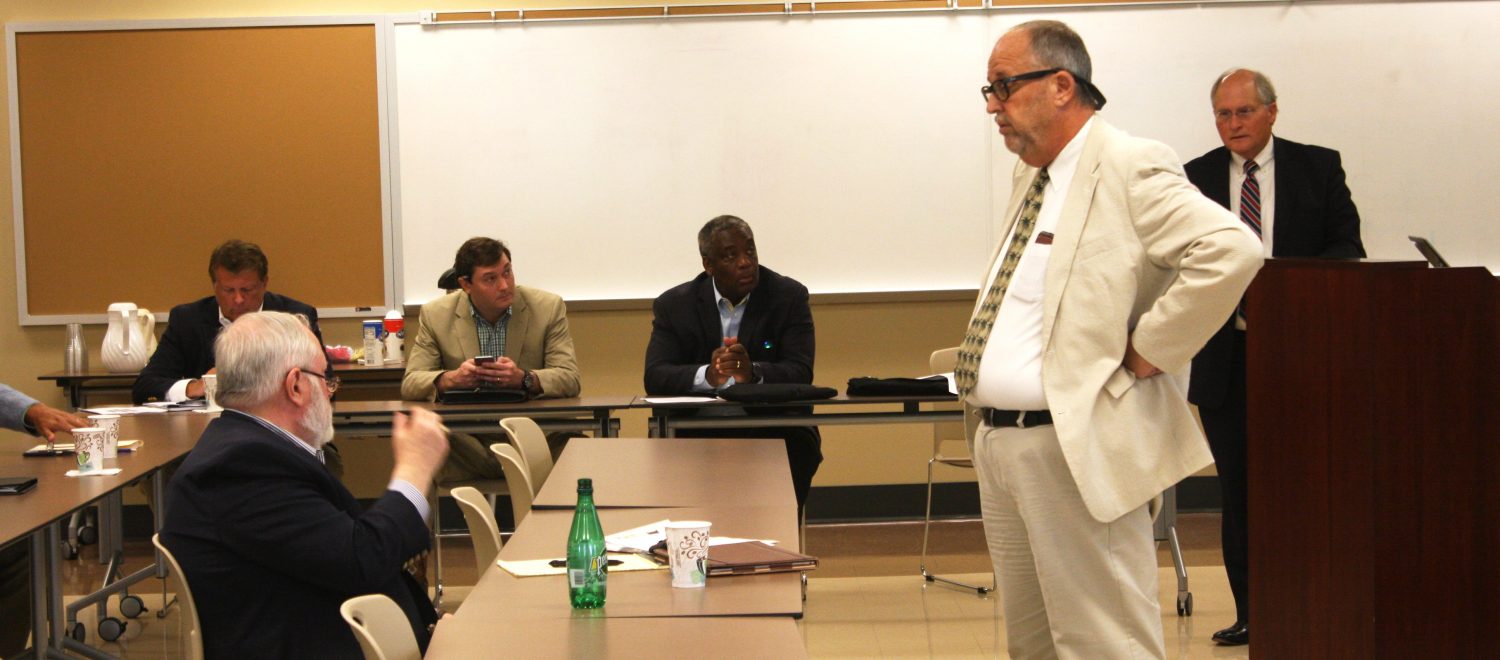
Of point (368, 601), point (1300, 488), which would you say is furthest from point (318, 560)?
point (1300, 488)

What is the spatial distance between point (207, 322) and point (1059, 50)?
13.6ft

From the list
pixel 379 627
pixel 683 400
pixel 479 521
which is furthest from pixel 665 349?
pixel 379 627

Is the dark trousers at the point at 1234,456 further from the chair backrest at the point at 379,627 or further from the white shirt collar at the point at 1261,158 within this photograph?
the chair backrest at the point at 379,627

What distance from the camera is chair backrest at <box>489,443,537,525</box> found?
3.55 m

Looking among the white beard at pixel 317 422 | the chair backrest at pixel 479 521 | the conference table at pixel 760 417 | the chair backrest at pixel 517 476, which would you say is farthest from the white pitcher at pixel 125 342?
the white beard at pixel 317 422

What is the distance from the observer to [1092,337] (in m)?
2.53

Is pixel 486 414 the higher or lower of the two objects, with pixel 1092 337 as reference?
lower

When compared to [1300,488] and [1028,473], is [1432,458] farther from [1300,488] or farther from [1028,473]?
[1028,473]

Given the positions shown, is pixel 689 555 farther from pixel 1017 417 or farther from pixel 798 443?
pixel 798 443

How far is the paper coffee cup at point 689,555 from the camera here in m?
2.36

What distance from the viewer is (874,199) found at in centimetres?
659

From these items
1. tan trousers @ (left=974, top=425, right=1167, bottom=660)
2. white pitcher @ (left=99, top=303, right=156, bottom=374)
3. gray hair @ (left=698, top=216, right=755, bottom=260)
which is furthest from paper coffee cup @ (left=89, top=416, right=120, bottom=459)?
white pitcher @ (left=99, top=303, right=156, bottom=374)

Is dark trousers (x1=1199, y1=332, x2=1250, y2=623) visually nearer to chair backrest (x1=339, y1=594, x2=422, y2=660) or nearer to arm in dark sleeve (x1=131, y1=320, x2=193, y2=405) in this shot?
chair backrest (x1=339, y1=594, x2=422, y2=660)

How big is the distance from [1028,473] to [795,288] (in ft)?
9.32
